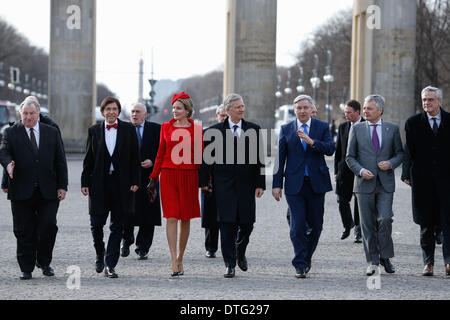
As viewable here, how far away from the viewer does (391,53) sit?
1332 inches

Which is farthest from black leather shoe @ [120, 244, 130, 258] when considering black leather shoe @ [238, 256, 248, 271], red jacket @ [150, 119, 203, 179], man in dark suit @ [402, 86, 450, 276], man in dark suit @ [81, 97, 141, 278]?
man in dark suit @ [402, 86, 450, 276]

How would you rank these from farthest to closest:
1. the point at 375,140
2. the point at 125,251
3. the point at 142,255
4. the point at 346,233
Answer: the point at 346,233, the point at 125,251, the point at 142,255, the point at 375,140

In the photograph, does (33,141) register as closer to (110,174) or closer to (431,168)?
(110,174)

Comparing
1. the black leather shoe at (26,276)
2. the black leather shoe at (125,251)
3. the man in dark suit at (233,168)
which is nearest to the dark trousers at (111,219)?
the black leather shoe at (26,276)

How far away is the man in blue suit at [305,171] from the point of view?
10.6 m

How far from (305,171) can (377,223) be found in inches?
40.5

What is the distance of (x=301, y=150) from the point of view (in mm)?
10703

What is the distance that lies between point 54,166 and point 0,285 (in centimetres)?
165

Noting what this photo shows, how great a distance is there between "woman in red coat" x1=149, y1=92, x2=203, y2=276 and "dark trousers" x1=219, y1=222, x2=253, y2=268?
36 cm

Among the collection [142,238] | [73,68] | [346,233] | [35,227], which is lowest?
[346,233]

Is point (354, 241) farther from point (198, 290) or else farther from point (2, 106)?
point (2, 106)

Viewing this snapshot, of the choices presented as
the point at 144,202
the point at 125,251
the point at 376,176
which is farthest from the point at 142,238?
the point at 376,176

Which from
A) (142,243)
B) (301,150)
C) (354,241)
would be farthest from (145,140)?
(354,241)

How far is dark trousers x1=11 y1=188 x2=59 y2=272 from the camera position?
10328 mm
